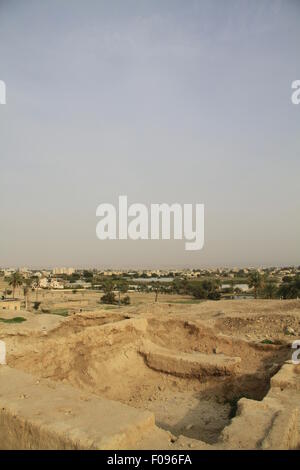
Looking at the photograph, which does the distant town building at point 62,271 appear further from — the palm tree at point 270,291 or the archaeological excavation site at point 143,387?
the archaeological excavation site at point 143,387

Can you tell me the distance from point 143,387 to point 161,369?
2.41 feet

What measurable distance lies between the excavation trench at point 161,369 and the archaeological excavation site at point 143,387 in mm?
27

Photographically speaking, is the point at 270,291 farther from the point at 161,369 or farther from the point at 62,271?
the point at 62,271

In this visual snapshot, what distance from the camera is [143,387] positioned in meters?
9.84

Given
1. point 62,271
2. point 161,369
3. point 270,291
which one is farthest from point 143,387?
point 62,271

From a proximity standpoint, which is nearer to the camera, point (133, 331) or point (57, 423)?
point (57, 423)

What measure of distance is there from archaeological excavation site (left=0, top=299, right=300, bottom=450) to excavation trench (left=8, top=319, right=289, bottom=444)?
3 cm

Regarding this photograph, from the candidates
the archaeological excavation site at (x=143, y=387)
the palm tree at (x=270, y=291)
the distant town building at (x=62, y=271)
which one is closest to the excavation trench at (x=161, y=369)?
the archaeological excavation site at (x=143, y=387)

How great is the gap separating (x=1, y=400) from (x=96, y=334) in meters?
5.55

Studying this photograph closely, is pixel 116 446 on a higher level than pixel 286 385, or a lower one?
higher

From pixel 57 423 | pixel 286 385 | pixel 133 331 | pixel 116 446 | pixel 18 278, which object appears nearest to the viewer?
pixel 116 446

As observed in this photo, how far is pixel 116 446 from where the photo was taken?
369 centimetres

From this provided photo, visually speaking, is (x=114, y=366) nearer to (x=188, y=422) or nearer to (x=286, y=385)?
(x=188, y=422)

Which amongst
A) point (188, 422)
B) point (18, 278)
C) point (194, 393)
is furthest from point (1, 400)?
point (18, 278)
